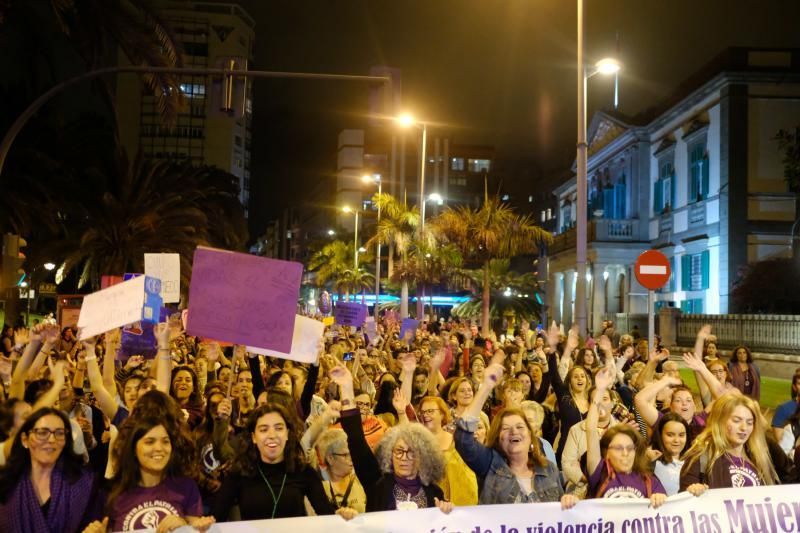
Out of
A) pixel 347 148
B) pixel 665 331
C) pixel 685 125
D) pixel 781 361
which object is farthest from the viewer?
pixel 347 148

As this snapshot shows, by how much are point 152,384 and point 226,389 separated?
0.54 m

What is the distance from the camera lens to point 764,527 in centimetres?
486

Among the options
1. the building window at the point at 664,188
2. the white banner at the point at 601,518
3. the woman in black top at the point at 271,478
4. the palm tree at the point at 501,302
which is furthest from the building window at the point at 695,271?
the woman in black top at the point at 271,478

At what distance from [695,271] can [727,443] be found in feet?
102

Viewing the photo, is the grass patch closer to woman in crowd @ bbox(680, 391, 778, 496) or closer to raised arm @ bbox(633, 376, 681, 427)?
raised arm @ bbox(633, 376, 681, 427)

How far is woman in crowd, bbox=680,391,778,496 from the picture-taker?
5062 mm

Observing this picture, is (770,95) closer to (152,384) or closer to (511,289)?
(511,289)

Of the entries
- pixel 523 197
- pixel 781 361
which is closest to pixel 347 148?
pixel 523 197

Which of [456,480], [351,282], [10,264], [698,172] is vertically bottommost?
[456,480]

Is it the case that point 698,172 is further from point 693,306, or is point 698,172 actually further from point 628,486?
point 628,486

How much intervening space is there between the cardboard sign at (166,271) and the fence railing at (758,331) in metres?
17.5

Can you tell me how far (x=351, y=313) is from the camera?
15.3m

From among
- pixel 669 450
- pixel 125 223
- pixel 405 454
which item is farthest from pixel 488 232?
pixel 405 454

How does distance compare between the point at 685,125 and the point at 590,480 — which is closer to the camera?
the point at 590,480
